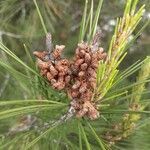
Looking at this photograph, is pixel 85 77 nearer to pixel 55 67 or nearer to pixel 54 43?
pixel 55 67

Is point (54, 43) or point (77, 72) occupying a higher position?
point (54, 43)

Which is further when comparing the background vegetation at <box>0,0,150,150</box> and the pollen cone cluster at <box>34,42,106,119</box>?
the background vegetation at <box>0,0,150,150</box>

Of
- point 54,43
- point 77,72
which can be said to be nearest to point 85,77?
point 77,72

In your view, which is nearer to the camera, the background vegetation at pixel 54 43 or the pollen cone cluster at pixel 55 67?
the pollen cone cluster at pixel 55 67

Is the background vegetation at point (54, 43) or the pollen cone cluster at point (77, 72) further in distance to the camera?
the background vegetation at point (54, 43)

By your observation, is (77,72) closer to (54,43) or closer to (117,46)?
(117,46)

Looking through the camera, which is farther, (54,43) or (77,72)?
(54,43)

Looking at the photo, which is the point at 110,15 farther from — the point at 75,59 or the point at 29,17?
the point at 75,59

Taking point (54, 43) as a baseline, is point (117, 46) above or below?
below
